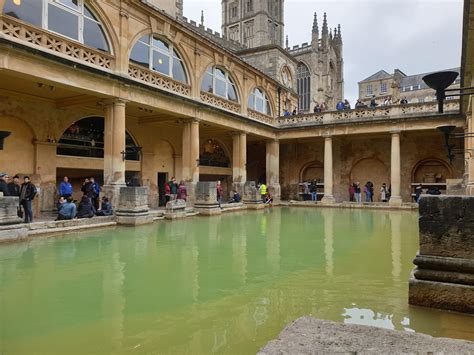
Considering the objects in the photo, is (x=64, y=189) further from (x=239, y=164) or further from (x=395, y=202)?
(x=395, y=202)

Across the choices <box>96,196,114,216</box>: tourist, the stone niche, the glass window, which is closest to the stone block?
the stone niche

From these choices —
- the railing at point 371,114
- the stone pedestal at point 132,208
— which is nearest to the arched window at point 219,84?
the railing at point 371,114

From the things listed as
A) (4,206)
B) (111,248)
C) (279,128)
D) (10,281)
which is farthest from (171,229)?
(279,128)

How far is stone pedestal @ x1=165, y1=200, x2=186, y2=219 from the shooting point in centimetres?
1434

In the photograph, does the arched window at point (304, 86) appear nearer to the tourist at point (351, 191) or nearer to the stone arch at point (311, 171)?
the stone arch at point (311, 171)

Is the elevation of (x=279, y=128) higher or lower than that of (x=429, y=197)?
higher

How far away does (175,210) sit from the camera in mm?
14578

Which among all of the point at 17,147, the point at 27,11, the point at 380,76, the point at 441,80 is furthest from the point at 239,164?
the point at 380,76

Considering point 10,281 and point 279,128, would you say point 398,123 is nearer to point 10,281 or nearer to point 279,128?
point 279,128

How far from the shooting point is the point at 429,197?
4.07 metres

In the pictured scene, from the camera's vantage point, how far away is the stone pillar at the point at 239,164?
21969mm

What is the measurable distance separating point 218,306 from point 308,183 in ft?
82.8

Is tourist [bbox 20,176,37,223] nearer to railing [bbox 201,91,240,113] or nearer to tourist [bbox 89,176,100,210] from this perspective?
tourist [bbox 89,176,100,210]

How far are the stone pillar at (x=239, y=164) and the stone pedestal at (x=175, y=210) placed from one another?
23.9 ft
